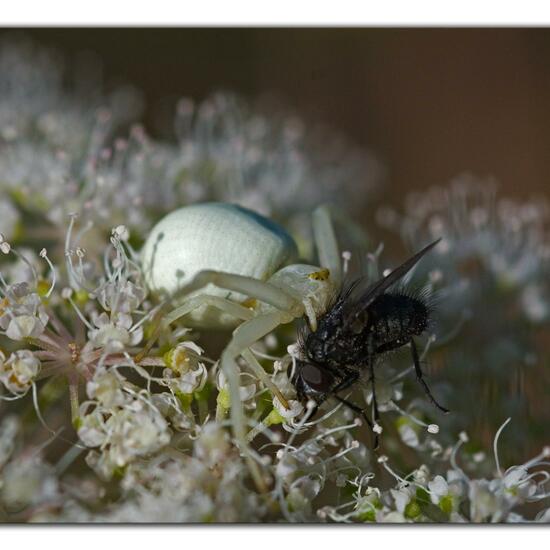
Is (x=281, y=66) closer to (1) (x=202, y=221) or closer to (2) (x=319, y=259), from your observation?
(2) (x=319, y=259)

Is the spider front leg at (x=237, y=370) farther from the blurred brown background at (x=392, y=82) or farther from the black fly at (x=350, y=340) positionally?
the blurred brown background at (x=392, y=82)

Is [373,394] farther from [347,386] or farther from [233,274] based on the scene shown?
[233,274]

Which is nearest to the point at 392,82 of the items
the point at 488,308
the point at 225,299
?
the point at 488,308

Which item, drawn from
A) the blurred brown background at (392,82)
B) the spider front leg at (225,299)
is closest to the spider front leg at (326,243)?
the spider front leg at (225,299)

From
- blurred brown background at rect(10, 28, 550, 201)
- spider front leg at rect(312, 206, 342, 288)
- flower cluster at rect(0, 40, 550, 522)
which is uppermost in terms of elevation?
blurred brown background at rect(10, 28, 550, 201)

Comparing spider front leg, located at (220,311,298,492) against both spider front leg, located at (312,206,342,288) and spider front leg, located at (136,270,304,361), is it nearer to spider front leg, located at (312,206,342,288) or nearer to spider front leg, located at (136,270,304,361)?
spider front leg, located at (136,270,304,361)

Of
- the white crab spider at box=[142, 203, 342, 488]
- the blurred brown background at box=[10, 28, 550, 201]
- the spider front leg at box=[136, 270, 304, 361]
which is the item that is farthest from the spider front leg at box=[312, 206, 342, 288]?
the blurred brown background at box=[10, 28, 550, 201]
